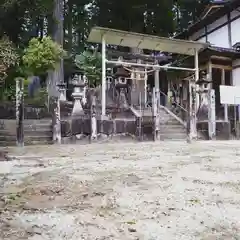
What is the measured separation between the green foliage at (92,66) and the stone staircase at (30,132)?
678cm

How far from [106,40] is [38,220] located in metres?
12.1

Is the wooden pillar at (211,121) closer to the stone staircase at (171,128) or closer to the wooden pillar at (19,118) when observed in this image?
the stone staircase at (171,128)

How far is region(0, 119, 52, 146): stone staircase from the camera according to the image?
11484 mm

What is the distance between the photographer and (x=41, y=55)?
1502 cm

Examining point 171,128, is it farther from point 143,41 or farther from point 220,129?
point 143,41

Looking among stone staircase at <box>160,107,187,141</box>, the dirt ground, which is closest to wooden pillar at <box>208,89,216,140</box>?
stone staircase at <box>160,107,187,141</box>

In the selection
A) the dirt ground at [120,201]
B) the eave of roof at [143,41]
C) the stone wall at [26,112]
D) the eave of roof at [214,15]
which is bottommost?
the dirt ground at [120,201]

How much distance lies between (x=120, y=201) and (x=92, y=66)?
16.4 metres

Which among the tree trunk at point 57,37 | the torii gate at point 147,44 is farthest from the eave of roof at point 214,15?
the tree trunk at point 57,37

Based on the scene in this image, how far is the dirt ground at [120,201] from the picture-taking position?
8.95ft

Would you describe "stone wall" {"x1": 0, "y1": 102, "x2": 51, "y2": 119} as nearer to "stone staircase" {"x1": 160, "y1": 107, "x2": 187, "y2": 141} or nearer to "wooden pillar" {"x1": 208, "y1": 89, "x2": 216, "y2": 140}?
"stone staircase" {"x1": 160, "y1": 107, "x2": 187, "y2": 141}

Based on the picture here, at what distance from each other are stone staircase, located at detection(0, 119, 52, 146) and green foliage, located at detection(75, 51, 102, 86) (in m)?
6.78

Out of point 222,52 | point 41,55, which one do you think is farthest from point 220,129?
point 41,55

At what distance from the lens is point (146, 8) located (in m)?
23.3
